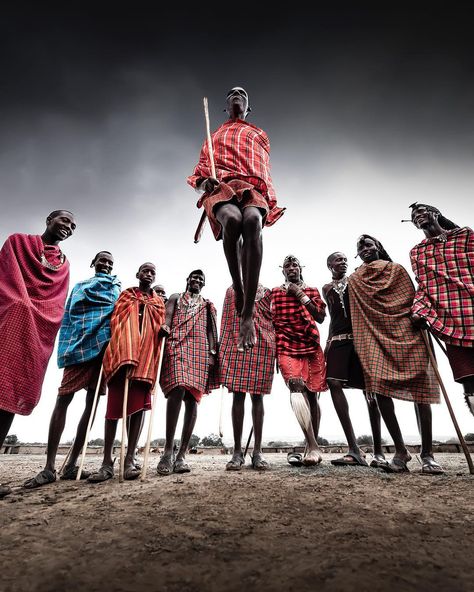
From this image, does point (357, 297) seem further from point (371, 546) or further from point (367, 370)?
point (371, 546)

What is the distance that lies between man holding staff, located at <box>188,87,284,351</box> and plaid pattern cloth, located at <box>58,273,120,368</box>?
1607 mm

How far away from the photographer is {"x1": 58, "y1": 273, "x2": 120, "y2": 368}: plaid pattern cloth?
12.0ft

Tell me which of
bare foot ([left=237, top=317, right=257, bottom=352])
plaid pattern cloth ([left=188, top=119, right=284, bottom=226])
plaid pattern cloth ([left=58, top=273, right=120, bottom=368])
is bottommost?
bare foot ([left=237, top=317, right=257, bottom=352])

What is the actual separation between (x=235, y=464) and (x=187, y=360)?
1.17m

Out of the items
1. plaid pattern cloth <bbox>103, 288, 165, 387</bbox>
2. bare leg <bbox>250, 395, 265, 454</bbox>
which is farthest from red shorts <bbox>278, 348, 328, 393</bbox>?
plaid pattern cloth <bbox>103, 288, 165, 387</bbox>

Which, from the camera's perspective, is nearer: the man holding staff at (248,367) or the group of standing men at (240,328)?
the group of standing men at (240,328)

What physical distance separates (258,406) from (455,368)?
198cm

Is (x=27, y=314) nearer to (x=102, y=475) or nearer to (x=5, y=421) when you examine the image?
(x=5, y=421)

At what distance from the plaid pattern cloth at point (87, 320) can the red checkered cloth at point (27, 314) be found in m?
0.33

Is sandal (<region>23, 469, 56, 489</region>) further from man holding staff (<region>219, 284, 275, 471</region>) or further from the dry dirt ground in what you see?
man holding staff (<region>219, 284, 275, 471</region>)

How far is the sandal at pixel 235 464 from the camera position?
3.49 meters

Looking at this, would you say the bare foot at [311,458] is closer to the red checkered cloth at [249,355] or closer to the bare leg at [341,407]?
the bare leg at [341,407]

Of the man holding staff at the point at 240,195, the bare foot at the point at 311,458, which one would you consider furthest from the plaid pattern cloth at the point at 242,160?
the bare foot at the point at 311,458

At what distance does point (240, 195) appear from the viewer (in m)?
2.89
